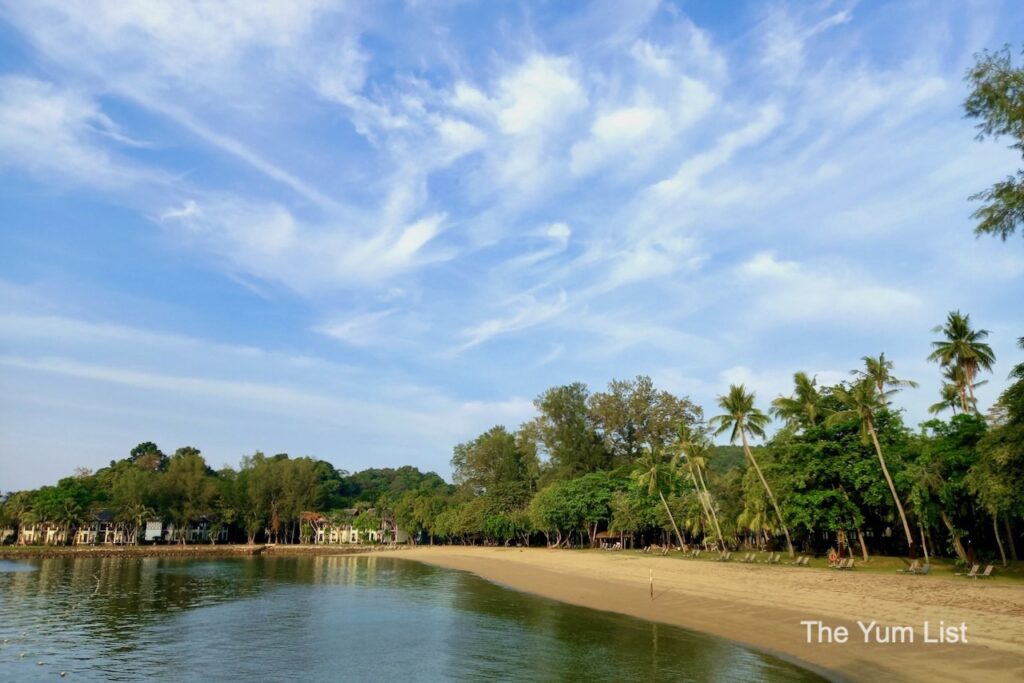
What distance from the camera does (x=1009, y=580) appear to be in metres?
28.9

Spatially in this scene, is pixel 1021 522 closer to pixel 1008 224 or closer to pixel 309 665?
pixel 1008 224

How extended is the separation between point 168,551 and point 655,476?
7305cm

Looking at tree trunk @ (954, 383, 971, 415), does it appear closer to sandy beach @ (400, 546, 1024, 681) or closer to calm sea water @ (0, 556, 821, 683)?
sandy beach @ (400, 546, 1024, 681)

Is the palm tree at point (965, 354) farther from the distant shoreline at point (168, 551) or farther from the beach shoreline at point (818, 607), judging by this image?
the distant shoreline at point (168, 551)

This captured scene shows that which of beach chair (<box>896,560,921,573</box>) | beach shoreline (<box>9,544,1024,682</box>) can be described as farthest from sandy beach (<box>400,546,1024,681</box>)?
beach chair (<box>896,560,921,573</box>)

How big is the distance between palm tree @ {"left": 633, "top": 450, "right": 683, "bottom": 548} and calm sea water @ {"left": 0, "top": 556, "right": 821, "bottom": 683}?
22.0 meters

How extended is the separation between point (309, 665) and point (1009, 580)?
3038cm

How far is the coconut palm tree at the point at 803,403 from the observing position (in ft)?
156

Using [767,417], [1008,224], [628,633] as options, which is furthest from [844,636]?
[767,417]

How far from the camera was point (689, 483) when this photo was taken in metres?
70.1

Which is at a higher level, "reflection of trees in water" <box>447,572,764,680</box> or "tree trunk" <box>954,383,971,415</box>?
"tree trunk" <box>954,383,971,415</box>

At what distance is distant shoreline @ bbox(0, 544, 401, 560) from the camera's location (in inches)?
3275

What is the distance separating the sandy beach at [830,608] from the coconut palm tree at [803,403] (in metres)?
12.6

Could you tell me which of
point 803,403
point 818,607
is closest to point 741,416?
point 803,403
